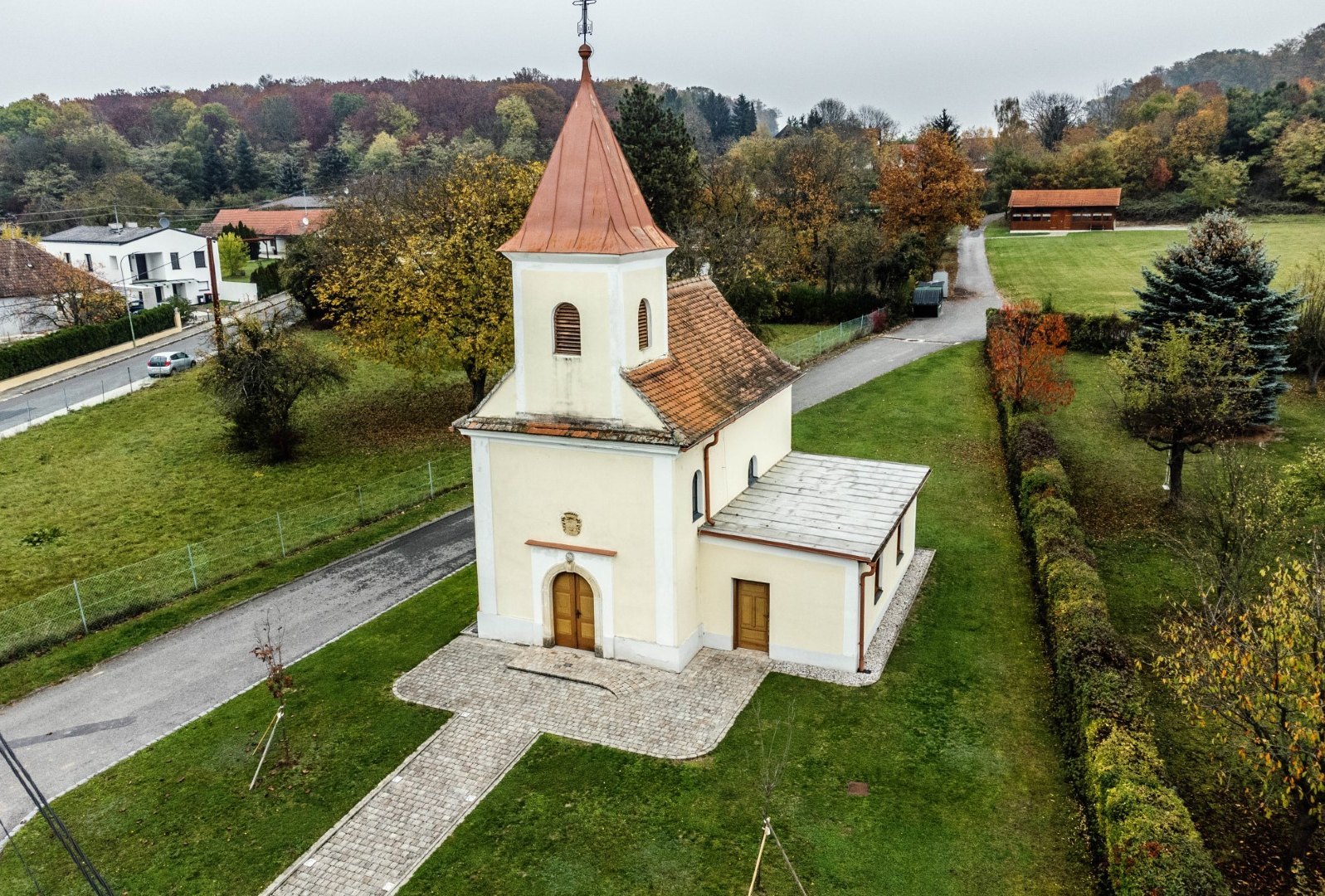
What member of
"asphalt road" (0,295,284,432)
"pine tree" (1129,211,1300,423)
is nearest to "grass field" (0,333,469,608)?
"asphalt road" (0,295,284,432)

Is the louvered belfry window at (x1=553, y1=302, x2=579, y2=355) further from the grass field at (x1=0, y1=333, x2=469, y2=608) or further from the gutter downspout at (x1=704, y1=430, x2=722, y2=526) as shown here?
the grass field at (x1=0, y1=333, x2=469, y2=608)

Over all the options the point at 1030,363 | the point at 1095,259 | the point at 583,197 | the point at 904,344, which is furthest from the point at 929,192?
the point at 583,197

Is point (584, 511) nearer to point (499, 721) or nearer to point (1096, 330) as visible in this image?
point (499, 721)

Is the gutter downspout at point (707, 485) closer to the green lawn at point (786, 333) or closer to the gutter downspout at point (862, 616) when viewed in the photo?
the gutter downspout at point (862, 616)

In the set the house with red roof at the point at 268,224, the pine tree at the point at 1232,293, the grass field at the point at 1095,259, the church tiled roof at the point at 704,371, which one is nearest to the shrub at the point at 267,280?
the house with red roof at the point at 268,224

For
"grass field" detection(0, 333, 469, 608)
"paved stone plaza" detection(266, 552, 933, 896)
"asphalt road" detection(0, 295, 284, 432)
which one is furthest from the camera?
"asphalt road" detection(0, 295, 284, 432)
